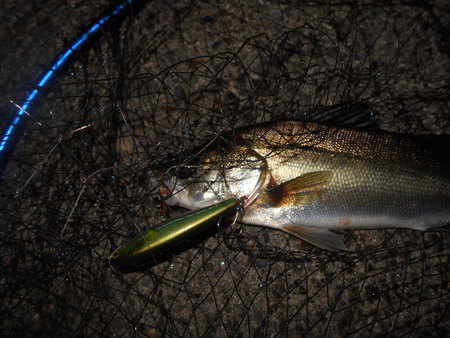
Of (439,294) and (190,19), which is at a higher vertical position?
(190,19)

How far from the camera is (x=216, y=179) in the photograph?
6.79 feet

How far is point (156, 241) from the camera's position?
5.93ft

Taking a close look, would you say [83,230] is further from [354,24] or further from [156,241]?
[354,24]

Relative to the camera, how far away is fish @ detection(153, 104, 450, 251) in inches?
81.7

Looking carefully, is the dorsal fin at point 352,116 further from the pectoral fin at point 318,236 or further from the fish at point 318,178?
the pectoral fin at point 318,236

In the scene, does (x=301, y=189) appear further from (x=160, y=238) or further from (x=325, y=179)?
(x=160, y=238)

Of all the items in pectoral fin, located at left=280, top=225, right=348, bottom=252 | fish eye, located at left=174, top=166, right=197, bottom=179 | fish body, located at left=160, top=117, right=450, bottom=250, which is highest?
fish eye, located at left=174, top=166, right=197, bottom=179

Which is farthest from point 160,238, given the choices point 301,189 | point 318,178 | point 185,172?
point 318,178

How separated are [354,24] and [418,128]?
91 centimetres

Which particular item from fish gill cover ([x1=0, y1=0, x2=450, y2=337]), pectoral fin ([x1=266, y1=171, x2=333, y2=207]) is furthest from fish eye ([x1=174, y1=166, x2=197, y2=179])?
pectoral fin ([x1=266, y1=171, x2=333, y2=207])

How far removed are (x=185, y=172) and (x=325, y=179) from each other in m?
0.86

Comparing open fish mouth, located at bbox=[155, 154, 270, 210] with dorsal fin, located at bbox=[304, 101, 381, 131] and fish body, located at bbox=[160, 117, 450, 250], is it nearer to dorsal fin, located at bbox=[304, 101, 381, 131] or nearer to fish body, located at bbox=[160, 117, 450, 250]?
fish body, located at bbox=[160, 117, 450, 250]

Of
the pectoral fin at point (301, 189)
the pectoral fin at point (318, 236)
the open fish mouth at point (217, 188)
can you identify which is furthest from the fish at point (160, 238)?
the pectoral fin at point (318, 236)

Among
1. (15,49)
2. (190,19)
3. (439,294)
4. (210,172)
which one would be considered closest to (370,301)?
(439,294)
